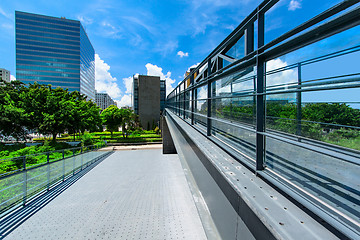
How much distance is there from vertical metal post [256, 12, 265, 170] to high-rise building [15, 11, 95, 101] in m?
108

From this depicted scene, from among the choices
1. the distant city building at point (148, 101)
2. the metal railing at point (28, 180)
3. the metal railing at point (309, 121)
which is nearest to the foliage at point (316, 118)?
the metal railing at point (309, 121)

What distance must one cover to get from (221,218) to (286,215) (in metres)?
1.06

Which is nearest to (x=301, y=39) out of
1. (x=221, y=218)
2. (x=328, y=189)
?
(x=328, y=189)

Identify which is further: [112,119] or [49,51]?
[49,51]

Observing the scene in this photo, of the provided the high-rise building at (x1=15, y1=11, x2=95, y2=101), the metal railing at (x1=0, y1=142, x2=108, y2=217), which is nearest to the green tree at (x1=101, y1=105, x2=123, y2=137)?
the metal railing at (x1=0, y1=142, x2=108, y2=217)

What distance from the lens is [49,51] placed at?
278 ft

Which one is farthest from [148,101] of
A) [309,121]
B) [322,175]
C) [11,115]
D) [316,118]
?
[322,175]

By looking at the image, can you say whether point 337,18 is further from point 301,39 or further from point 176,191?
point 176,191

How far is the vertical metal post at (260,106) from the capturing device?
74.7 inches

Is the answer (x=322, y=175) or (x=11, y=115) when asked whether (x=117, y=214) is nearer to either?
(x=322, y=175)

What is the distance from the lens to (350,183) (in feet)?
5.13

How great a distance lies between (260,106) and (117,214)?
15.6ft

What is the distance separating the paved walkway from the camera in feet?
12.2

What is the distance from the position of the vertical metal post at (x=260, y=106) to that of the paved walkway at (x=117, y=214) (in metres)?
2.93
